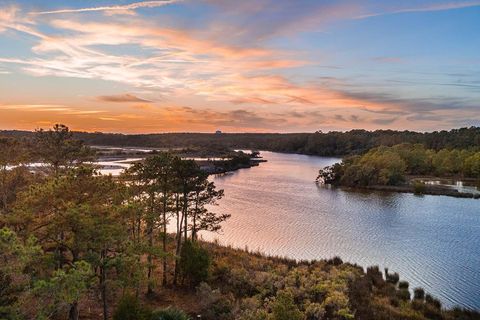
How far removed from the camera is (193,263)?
23672 millimetres

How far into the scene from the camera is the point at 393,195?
6975 cm

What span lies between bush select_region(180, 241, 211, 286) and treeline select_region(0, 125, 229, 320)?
0.06 metres

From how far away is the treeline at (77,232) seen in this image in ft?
35.3

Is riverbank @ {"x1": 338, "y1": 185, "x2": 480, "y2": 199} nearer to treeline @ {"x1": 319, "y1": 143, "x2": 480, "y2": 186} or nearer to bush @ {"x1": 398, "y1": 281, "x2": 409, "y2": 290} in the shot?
treeline @ {"x1": 319, "y1": 143, "x2": 480, "y2": 186}

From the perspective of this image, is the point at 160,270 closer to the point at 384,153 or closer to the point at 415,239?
the point at 415,239

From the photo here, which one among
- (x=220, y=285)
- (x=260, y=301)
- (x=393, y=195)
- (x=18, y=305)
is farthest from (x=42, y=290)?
(x=393, y=195)

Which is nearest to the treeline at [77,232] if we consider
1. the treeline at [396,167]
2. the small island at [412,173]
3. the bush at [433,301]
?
the bush at [433,301]

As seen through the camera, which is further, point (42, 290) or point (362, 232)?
point (362, 232)

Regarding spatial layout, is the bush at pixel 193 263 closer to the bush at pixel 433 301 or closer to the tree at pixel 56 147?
the tree at pixel 56 147

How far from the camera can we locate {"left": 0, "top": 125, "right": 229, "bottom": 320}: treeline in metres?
10.8

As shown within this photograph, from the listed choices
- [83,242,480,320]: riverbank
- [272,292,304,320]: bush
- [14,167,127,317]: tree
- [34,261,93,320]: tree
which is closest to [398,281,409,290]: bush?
[83,242,480,320]: riverbank

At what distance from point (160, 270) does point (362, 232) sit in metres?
22.9

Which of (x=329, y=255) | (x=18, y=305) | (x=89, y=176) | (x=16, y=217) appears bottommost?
(x=329, y=255)

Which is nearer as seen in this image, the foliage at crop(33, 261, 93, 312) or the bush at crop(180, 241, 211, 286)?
the foliage at crop(33, 261, 93, 312)
